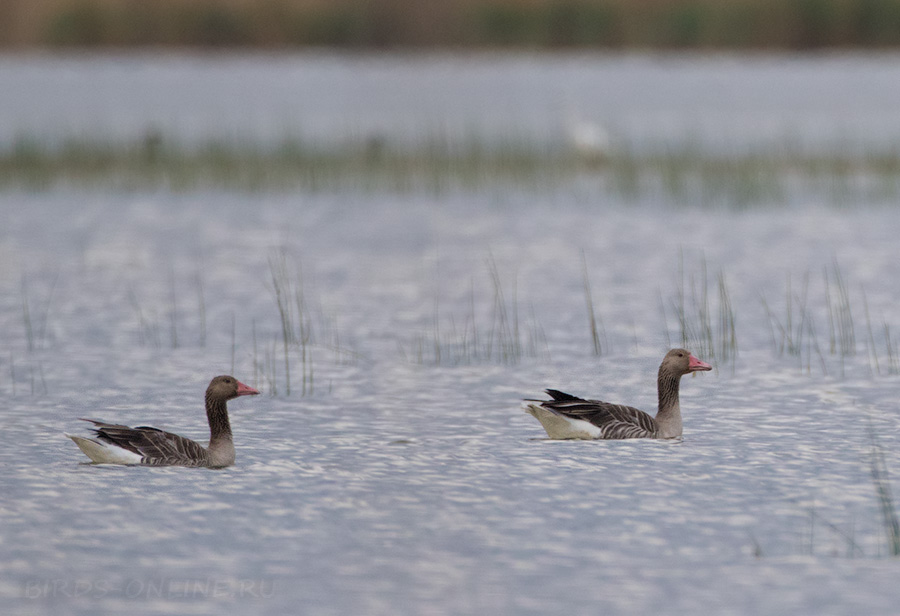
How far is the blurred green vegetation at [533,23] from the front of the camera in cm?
3641

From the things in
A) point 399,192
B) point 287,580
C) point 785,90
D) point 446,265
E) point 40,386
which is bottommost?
point 287,580

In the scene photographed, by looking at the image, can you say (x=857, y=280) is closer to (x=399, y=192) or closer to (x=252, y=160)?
(x=399, y=192)

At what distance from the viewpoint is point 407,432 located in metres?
8.53

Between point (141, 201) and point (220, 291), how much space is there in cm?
765

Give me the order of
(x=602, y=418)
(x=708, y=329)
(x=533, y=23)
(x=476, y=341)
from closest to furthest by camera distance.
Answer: (x=602, y=418), (x=708, y=329), (x=476, y=341), (x=533, y=23)

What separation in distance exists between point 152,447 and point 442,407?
2226 mm

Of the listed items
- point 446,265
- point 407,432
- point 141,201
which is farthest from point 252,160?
point 407,432

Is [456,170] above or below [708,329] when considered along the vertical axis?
above

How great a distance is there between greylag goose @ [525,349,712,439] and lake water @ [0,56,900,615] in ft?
0.32

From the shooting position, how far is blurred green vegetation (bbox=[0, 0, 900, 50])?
36.4 meters

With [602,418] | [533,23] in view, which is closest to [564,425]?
[602,418]

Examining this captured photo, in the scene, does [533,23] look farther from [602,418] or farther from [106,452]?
[106,452]

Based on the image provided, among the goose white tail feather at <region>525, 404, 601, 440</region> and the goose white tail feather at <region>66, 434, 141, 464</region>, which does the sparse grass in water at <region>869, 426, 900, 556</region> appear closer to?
the goose white tail feather at <region>525, 404, 601, 440</region>

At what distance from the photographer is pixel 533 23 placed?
36.6 meters
